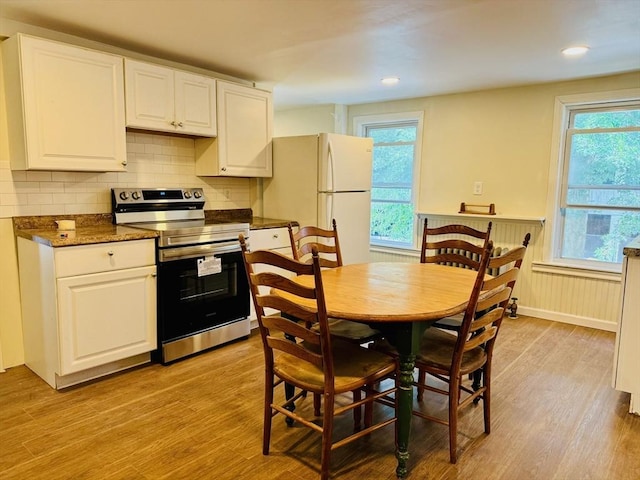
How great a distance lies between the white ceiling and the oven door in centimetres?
147

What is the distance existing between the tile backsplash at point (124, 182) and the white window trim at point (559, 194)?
2803 millimetres

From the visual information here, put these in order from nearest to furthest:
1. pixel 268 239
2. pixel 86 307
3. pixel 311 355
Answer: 1. pixel 311 355
2. pixel 86 307
3. pixel 268 239

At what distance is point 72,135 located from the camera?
8.93 ft

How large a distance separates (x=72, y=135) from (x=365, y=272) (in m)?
1.97

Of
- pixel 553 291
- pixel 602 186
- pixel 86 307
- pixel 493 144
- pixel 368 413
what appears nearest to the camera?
pixel 368 413

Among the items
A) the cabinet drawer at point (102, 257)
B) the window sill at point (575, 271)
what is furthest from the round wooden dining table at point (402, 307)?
the window sill at point (575, 271)

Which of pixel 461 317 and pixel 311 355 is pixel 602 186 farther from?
pixel 311 355

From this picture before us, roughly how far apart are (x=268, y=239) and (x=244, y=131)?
94 cm

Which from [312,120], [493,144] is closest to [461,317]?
[493,144]

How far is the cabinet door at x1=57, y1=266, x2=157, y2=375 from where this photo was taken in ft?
8.36

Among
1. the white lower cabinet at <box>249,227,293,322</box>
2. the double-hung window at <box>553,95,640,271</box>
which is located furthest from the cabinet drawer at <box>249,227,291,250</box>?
the double-hung window at <box>553,95,640,271</box>

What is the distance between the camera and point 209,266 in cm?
314

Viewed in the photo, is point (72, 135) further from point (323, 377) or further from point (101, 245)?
point (323, 377)

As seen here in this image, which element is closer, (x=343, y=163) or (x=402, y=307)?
(x=402, y=307)
